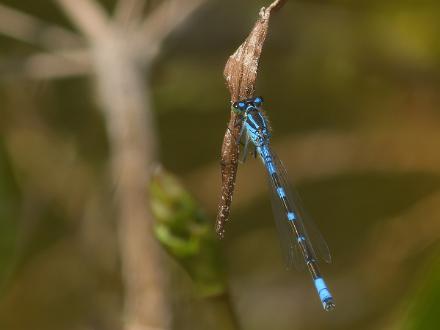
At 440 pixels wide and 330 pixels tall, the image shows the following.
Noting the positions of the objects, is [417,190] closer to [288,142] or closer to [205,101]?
[288,142]

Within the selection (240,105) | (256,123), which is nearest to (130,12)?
(256,123)

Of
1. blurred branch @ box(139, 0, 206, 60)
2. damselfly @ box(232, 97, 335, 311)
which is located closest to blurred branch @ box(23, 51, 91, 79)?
blurred branch @ box(139, 0, 206, 60)

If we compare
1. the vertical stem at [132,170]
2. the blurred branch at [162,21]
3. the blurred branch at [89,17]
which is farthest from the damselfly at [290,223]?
the blurred branch at [89,17]

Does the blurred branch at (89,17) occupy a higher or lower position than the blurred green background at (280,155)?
higher

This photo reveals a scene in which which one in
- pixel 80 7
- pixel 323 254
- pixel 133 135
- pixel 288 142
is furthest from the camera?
pixel 288 142

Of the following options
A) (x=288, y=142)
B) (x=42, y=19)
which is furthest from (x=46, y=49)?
(x=288, y=142)

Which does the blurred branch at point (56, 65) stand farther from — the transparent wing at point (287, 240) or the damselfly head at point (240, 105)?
the damselfly head at point (240, 105)
